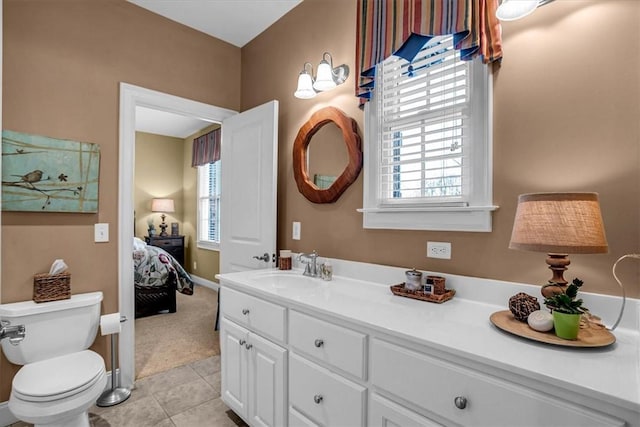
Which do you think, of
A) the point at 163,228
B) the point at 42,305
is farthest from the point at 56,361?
the point at 163,228

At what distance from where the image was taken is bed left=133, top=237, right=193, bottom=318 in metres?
3.81

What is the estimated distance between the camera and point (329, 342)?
1301 millimetres

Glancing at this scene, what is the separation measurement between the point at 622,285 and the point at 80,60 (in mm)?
3136

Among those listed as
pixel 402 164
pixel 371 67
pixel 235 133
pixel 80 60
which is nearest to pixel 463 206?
pixel 402 164

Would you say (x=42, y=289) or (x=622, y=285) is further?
(x=42, y=289)

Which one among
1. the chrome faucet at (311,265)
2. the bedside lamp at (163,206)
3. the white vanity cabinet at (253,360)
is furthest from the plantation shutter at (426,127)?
the bedside lamp at (163,206)

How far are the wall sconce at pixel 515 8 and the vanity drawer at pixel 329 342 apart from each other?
4.42 ft

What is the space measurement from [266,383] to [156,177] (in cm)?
536

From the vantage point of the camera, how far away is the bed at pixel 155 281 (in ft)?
12.5

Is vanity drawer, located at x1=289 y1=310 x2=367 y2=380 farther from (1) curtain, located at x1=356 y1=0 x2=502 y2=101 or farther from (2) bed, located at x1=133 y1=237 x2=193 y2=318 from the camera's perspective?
(2) bed, located at x1=133 y1=237 x2=193 y2=318

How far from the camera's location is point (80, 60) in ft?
7.13

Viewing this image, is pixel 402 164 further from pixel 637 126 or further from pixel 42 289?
pixel 42 289

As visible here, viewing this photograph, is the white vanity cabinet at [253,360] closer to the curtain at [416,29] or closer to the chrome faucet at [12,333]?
the chrome faucet at [12,333]

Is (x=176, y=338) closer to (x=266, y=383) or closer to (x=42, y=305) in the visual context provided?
(x=42, y=305)
